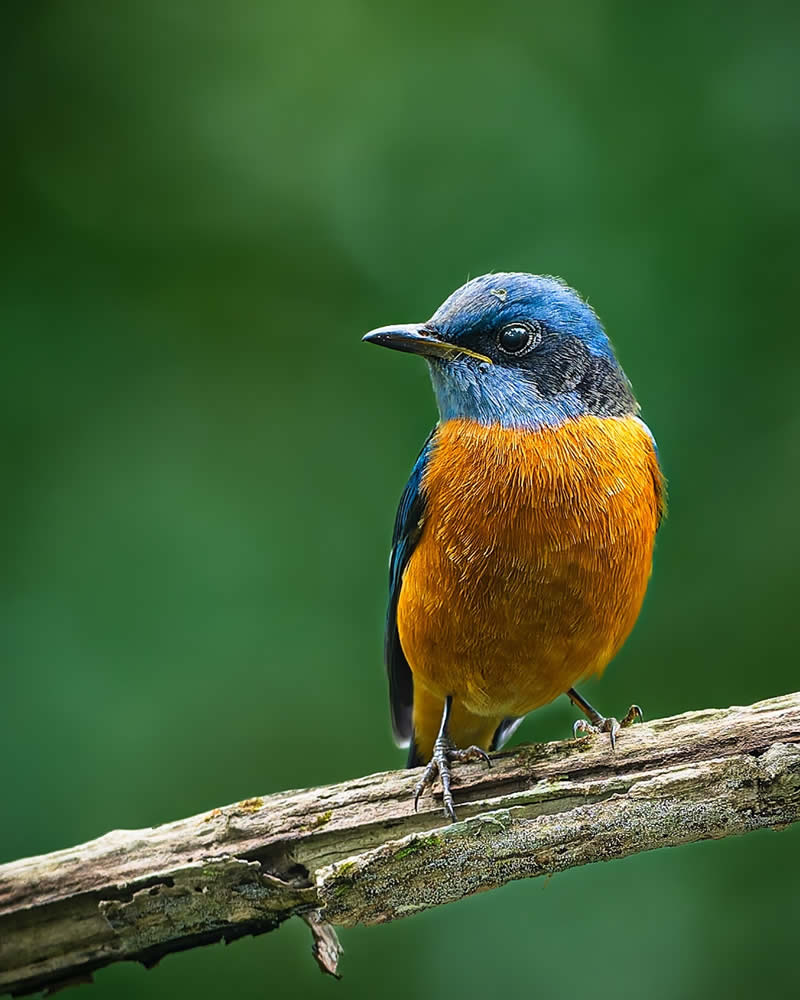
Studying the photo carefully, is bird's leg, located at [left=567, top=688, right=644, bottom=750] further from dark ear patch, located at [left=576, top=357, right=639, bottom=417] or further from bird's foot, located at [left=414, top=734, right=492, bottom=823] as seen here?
dark ear patch, located at [left=576, top=357, right=639, bottom=417]

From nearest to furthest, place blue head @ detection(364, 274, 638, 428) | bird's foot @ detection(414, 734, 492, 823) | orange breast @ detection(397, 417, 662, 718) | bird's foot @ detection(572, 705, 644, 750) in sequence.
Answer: bird's foot @ detection(572, 705, 644, 750) → bird's foot @ detection(414, 734, 492, 823) → orange breast @ detection(397, 417, 662, 718) → blue head @ detection(364, 274, 638, 428)

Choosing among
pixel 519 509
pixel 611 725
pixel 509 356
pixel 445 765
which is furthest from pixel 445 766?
pixel 509 356

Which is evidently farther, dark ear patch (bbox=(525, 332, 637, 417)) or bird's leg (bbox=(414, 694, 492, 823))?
dark ear patch (bbox=(525, 332, 637, 417))

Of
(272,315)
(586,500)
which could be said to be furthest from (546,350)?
(272,315)

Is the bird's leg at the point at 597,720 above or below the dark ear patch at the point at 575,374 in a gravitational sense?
below

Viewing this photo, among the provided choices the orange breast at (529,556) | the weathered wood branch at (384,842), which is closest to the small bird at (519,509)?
the orange breast at (529,556)

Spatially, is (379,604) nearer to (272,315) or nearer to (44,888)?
(272,315)

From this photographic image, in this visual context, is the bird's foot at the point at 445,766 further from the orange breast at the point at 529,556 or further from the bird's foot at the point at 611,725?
the bird's foot at the point at 611,725

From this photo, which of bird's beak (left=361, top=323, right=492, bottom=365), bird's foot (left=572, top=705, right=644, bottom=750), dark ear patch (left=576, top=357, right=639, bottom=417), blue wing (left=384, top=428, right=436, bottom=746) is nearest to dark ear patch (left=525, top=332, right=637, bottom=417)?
dark ear patch (left=576, top=357, right=639, bottom=417)
